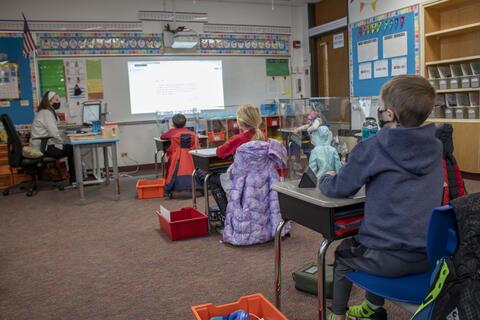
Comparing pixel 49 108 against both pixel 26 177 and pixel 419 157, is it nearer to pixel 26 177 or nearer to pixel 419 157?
pixel 26 177

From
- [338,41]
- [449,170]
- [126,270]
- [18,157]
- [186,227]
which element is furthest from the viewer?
[338,41]

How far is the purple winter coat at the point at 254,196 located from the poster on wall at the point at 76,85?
177 inches

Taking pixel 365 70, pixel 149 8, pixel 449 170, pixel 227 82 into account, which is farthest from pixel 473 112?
pixel 149 8

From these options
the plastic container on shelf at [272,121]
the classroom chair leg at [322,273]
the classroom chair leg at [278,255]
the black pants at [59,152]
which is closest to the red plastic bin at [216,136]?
the plastic container on shelf at [272,121]

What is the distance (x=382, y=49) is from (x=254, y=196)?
170 inches

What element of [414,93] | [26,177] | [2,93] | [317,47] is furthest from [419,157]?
[317,47]

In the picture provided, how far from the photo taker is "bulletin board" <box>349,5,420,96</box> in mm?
6141

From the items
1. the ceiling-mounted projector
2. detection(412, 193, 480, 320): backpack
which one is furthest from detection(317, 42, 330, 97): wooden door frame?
detection(412, 193, 480, 320): backpack

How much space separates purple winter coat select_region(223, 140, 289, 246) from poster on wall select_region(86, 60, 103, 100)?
4.47 meters

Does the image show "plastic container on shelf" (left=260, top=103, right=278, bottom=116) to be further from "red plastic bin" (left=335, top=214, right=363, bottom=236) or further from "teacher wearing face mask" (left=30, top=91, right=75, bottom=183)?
"red plastic bin" (left=335, top=214, right=363, bottom=236)

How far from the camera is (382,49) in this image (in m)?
6.68

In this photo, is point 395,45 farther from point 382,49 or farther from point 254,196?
point 254,196

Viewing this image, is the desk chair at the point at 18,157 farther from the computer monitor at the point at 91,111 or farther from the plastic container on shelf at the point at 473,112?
the plastic container on shelf at the point at 473,112

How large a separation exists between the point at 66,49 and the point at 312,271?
5.82 metres
